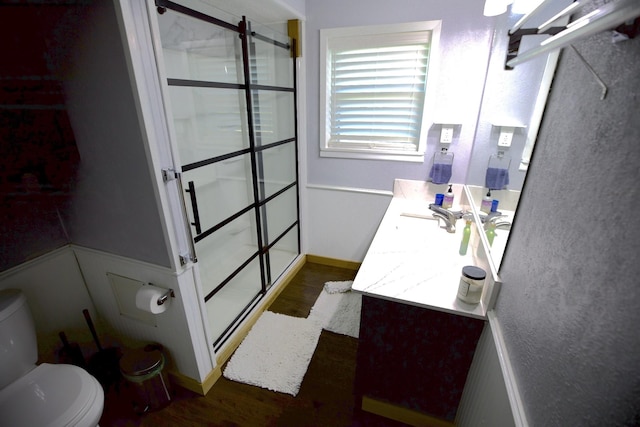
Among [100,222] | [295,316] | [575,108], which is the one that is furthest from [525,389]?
[100,222]

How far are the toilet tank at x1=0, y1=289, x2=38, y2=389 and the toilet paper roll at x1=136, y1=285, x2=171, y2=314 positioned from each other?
53 centimetres

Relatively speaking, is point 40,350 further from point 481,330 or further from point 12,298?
point 481,330

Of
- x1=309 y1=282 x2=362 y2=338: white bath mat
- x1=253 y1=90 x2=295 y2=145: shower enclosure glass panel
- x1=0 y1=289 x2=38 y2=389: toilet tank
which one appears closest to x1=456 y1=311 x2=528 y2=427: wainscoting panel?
x1=309 y1=282 x2=362 y2=338: white bath mat

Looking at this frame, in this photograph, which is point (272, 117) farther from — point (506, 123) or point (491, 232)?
point (491, 232)

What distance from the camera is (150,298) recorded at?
56.1 inches

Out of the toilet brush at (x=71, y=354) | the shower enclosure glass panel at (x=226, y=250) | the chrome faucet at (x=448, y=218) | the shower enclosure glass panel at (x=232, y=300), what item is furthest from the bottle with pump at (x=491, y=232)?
the toilet brush at (x=71, y=354)

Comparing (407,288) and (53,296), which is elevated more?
(407,288)

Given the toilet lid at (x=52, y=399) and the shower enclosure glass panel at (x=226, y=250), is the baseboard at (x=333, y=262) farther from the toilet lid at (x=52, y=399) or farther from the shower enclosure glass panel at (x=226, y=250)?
the toilet lid at (x=52, y=399)

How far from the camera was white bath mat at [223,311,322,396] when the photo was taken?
1.79 meters

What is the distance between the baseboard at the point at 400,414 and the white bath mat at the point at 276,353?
44 centimetres

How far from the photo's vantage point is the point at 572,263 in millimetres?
624

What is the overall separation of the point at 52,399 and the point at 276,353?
115 cm

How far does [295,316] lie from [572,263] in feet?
6.58

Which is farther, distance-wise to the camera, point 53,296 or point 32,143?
point 53,296
